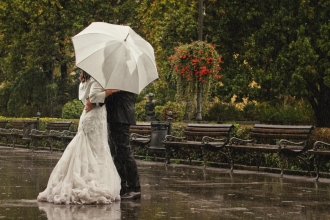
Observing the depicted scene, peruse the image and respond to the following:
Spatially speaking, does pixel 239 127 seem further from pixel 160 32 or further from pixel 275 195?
pixel 160 32

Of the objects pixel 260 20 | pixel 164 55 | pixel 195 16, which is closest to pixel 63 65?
pixel 164 55

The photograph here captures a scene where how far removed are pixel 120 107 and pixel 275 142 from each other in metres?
8.43

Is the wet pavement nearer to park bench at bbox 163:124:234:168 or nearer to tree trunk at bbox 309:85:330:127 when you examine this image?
park bench at bbox 163:124:234:168

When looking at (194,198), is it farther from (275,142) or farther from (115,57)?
(275,142)

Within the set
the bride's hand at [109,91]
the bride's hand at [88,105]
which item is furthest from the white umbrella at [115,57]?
the bride's hand at [88,105]

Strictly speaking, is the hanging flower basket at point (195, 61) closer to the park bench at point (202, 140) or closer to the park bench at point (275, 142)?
the park bench at point (202, 140)

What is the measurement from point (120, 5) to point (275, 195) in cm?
4254

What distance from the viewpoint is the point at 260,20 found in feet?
128

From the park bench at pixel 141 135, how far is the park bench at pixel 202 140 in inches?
34.4

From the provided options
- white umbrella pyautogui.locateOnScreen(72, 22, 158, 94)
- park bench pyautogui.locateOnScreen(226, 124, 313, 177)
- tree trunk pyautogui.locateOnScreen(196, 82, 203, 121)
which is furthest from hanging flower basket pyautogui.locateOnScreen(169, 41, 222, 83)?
white umbrella pyautogui.locateOnScreen(72, 22, 158, 94)

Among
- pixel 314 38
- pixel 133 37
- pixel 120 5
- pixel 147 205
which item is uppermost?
pixel 120 5

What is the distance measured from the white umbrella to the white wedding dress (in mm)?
321

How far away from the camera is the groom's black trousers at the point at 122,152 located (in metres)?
12.1

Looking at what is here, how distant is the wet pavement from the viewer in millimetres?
10789
